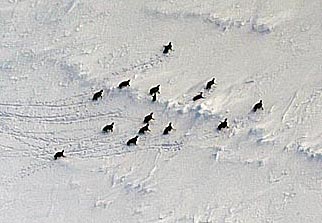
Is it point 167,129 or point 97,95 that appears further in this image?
point 97,95

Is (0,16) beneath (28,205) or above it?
above

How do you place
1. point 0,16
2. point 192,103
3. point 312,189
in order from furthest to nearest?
1. point 0,16
2. point 192,103
3. point 312,189

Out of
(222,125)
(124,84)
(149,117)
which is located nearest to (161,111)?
(149,117)

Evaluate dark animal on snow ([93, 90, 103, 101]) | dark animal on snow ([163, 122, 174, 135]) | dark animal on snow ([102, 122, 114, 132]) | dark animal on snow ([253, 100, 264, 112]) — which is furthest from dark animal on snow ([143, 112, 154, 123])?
dark animal on snow ([253, 100, 264, 112])

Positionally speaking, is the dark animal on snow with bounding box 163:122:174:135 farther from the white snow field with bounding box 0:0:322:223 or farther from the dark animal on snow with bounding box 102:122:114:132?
the dark animal on snow with bounding box 102:122:114:132

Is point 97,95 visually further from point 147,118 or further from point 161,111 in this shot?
point 161,111

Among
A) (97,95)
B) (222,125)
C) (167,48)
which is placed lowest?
(222,125)

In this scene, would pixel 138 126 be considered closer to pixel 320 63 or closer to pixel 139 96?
pixel 139 96

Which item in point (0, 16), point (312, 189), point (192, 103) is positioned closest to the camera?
point (312, 189)

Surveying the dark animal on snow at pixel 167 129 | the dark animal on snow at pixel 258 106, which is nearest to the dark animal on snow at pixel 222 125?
the dark animal on snow at pixel 258 106

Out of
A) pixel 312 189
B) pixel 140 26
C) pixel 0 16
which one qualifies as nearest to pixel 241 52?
pixel 140 26
